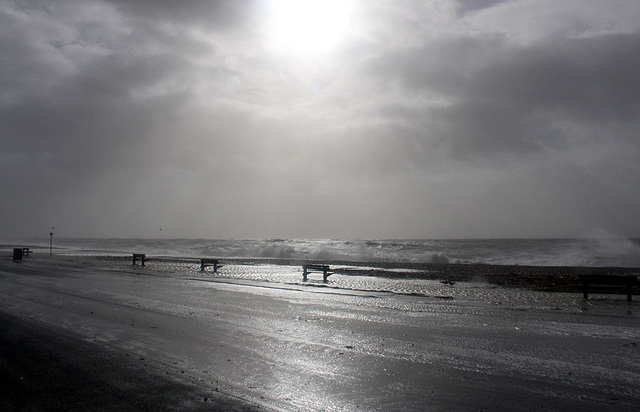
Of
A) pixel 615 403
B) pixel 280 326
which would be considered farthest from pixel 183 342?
pixel 615 403

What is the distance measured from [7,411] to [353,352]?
567 cm

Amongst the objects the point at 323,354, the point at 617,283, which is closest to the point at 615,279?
the point at 617,283

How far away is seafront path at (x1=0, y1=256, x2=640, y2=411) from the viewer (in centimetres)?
652

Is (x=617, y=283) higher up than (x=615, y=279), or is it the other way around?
(x=615, y=279)

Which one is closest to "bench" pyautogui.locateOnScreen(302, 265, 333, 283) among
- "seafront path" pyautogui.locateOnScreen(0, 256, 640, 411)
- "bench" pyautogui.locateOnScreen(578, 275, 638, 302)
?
"seafront path" pyautogui.locateOnScreen(0, 256, 640, 411)

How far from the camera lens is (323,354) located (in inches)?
362

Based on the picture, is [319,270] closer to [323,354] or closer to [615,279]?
[615,279]

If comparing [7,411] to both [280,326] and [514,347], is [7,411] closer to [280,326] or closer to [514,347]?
[280,326]

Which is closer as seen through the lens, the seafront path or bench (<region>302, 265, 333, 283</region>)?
the seafront path

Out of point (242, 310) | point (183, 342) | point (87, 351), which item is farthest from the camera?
point (242, 310)

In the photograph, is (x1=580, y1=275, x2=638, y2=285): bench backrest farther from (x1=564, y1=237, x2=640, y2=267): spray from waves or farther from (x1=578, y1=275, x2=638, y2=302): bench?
(x1=564, y1=237, x2=640, y2=267): spray from waves

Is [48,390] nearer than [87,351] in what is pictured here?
Yes

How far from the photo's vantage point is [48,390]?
6.62 meters

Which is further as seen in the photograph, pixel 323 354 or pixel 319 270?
pixel 319 270
